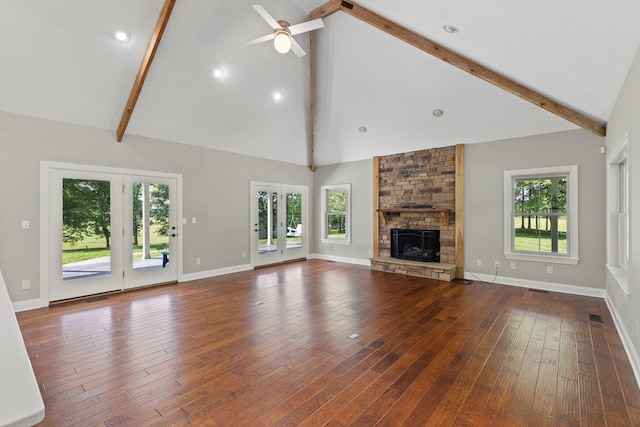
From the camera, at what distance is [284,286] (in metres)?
5.46

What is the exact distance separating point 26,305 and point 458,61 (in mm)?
6935

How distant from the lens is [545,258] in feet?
16.9

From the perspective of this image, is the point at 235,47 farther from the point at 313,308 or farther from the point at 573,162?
the point at 573,162

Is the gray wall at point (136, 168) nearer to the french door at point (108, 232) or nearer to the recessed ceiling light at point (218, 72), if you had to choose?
the french door at point (108, 232)

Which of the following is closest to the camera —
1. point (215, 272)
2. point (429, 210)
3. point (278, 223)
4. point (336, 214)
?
point (429, 210)

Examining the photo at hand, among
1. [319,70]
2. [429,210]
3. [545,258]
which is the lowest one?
[545,258]

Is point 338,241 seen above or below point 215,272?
above

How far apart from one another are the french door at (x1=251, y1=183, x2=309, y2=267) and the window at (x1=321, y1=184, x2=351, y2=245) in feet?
1.86

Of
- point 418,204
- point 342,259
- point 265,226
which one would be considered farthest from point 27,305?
point 418,204

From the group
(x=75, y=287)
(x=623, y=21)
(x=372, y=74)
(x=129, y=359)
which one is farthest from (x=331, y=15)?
(x=75, y=287)

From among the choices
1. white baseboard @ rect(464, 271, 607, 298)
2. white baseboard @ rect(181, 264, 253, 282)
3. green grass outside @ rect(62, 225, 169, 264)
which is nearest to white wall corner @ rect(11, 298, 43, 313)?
green grass outside @ rect(62, 225, 169, 264)

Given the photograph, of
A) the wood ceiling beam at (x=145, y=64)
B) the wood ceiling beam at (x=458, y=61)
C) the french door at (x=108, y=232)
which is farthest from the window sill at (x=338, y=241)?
the wood ceiling beam at (x=145, y=64)

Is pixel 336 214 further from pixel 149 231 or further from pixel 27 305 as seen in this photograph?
pixel 27 305

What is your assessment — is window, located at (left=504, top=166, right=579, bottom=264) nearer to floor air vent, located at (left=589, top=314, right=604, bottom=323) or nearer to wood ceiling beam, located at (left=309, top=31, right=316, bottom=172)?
floor air vent, located at (left=589, top=314, right=604, bottom=323)
